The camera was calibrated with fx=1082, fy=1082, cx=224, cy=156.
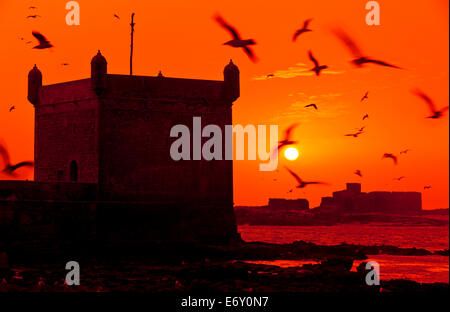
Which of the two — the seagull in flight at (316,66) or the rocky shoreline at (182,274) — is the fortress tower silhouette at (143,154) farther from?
the seagull in flight at (316,66)

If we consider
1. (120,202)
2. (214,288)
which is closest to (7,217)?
(120,202)

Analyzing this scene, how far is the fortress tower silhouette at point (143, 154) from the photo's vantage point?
40.0m

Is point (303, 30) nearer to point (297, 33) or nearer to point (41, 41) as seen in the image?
point (297, 33)

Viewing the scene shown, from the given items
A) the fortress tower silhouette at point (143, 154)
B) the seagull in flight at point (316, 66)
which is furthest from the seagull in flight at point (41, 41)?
the seagull in flight at point (316, 66)

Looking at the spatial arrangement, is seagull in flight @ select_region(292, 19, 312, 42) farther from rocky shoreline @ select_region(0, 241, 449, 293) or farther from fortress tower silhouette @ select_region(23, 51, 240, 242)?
fortress tower silhouette @ select_region(23, 51, 240, 242)

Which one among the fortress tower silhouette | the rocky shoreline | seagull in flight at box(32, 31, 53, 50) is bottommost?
the rocky shoreline

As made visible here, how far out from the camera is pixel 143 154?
40.5 m

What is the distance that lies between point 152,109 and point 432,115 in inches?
613

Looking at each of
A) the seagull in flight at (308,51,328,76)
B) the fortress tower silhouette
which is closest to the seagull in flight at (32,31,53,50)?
the fortress tower silhouette

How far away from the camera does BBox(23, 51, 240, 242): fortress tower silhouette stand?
3997cm

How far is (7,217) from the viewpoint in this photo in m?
36.9

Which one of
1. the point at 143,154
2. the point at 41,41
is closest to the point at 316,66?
the point at 41,41

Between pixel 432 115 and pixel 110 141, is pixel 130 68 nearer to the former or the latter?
pixel 110 141
